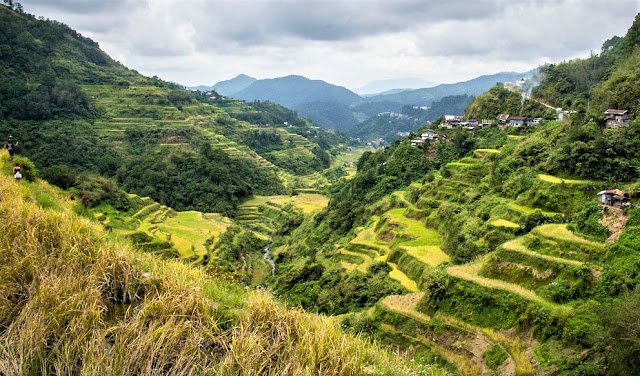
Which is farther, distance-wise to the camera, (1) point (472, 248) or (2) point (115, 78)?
(2) point (115, 78)

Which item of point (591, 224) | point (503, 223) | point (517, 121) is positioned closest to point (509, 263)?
point (591, 224)

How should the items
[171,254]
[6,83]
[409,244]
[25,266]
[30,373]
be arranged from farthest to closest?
[6,83]
[171,254]
[409,244]
[25,266]
[30,373]

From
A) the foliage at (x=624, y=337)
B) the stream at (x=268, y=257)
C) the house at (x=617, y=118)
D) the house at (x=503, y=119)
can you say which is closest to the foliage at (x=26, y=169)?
the foliage at (x=624, y=337)

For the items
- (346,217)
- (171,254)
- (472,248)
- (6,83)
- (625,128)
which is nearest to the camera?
(472,248)

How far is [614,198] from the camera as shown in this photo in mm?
13094

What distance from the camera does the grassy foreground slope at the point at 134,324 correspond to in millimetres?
3966

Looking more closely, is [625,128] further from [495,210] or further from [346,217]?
[346,217]

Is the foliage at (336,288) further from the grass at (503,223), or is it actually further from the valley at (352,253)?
the grass at (503,223)

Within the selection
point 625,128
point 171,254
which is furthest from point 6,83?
point 625,128

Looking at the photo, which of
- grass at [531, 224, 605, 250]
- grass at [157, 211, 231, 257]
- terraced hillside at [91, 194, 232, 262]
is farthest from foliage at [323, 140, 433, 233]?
grass at [531, 224, 605, 250]

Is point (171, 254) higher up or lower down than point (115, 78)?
lower down

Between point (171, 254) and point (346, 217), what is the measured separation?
11.8 m

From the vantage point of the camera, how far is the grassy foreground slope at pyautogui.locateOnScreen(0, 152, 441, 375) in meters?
3.97

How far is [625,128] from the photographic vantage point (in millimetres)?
16453
